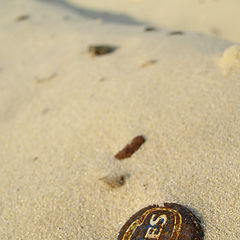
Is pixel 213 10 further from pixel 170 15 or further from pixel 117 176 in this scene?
pixel 117 176

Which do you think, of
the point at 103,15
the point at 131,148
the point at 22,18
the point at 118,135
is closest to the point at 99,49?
the point at 118,135

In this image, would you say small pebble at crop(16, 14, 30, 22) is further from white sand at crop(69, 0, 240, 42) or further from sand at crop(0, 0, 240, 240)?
sand at crop(0, 0, 240, 240)

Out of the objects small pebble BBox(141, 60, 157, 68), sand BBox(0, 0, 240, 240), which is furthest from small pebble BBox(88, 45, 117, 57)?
small pebble BBox(141, 60, 157, 68)

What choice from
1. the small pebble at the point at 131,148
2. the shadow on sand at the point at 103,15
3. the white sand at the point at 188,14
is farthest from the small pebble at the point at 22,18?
the small pebble at the point at 131,148

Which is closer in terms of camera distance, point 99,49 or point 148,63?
point 148,63

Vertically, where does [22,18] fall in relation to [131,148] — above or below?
above

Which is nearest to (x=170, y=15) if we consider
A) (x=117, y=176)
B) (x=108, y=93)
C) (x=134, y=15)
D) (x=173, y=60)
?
(x=134, y=15)

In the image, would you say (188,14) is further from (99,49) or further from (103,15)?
(99,49)

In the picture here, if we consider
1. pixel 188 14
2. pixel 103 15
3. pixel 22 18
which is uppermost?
pixel 22 18

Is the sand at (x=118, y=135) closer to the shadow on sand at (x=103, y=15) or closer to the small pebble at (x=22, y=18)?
the small pebble at (x=22, y=18)
